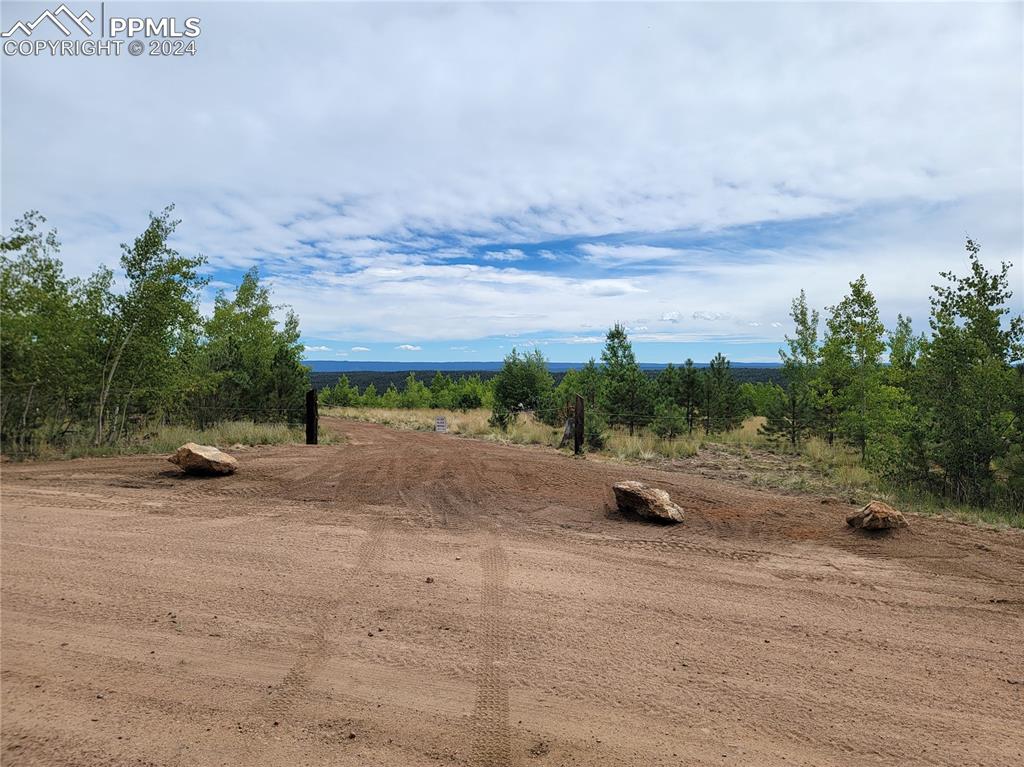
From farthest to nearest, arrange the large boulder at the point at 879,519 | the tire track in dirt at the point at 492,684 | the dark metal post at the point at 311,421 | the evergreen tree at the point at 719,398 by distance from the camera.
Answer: the evergreen tree at the point at 719,398
the dark metal post at the point at 311,421
the large boulder at the point at 879,519
the tire track in dirt at the point at 492,684

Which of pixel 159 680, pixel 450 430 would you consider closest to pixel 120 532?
pixel 159 680

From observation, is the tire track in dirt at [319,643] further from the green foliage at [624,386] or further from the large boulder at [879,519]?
the green foliage at [624,386]

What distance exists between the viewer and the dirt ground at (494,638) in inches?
122

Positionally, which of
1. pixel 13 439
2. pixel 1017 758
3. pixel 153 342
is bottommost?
pixel 1017 758

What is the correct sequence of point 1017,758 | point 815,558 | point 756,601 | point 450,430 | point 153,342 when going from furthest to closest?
point 450,430 < point 153,342 < point 815,558 < point 756,601 < point 1017,758

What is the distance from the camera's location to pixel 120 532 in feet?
21.7

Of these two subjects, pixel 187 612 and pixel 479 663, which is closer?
pixel 479 663

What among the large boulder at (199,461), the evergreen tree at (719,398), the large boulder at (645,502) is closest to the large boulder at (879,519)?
the large boulder at (645,502)

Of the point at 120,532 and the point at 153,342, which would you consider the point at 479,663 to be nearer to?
the point at 120,532

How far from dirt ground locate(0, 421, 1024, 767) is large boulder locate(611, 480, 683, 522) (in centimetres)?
21

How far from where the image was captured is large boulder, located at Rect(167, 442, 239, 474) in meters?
9.54

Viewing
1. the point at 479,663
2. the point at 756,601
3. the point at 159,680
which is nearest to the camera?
the point at 159,680

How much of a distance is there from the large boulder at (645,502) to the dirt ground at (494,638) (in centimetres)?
21

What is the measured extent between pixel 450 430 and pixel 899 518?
18.2 metres
